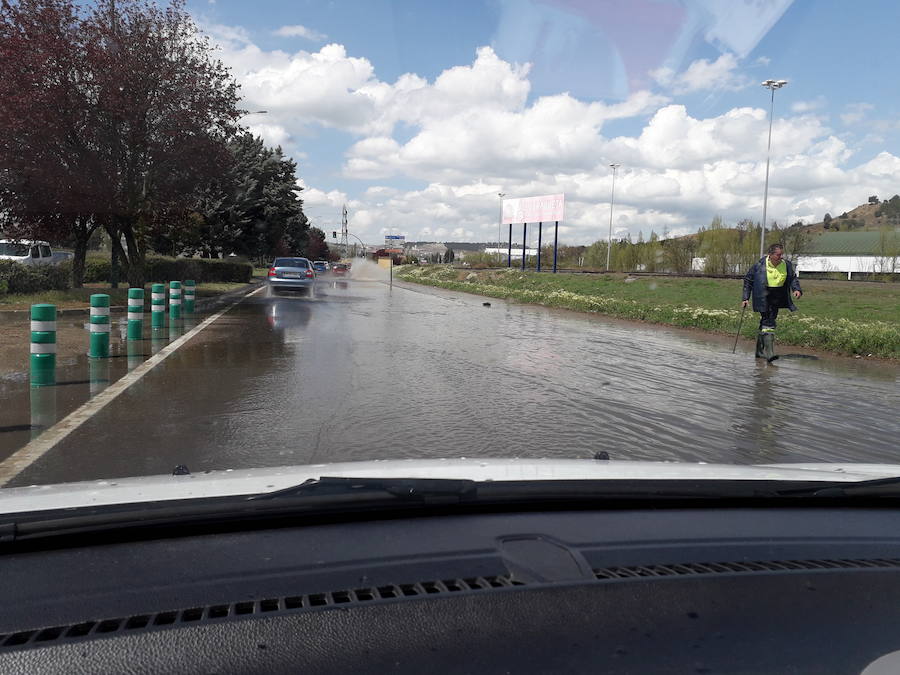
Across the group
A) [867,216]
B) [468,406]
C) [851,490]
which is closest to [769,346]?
[468,406]

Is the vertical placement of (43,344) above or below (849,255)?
below

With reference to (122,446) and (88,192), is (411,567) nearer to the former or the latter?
(122,446)

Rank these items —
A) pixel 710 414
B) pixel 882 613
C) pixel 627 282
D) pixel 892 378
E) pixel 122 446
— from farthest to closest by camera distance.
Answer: pixel 627 282 < pixel 892 378 < pixel 710 414 < pixel 122 446 < pixel 882 613

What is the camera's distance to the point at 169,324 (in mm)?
17781

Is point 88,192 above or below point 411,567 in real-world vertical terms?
above

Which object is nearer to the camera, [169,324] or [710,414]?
[710,414]

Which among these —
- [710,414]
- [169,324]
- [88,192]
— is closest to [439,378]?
[710,414]

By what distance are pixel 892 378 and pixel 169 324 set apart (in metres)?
14.2

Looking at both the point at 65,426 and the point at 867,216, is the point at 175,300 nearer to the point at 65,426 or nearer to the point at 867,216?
the point at 65,426

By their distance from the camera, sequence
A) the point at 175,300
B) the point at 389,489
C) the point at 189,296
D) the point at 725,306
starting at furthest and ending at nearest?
the point at 725,306, the point at 189,296, the point at 175,300, the point at 389,489

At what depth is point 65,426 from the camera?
7.10m

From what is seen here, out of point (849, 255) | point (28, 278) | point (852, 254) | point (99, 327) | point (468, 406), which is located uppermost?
point (852, 254)

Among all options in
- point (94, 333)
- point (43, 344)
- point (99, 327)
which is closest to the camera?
point (43, 344)

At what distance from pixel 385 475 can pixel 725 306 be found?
2430 centimetres
